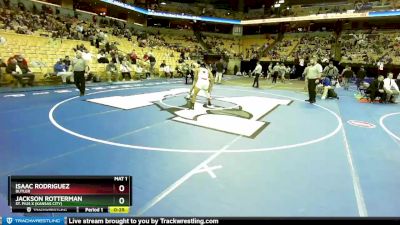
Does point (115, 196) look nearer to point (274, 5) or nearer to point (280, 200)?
point (280, 200)

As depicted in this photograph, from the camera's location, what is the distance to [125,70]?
17719 millimetres

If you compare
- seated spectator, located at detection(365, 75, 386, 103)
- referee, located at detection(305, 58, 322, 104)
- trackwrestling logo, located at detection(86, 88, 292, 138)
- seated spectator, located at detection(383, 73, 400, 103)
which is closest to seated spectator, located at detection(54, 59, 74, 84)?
trackwrestling logo, located at detection(86, 88, 292, 138)

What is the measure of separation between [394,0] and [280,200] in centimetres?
3686

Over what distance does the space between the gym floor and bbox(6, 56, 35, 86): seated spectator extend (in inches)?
116

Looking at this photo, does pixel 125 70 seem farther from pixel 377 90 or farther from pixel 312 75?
pixel 377 90

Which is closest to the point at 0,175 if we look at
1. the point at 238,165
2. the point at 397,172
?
the point at 238,165

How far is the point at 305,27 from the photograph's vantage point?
Answer: 1569 inches

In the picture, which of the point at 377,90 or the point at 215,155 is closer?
the point at 215,155

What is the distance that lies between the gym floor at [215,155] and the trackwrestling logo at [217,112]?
5 cm

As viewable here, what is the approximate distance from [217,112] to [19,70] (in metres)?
8.33

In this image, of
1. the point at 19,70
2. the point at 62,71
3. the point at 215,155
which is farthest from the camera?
the point at 62,71
